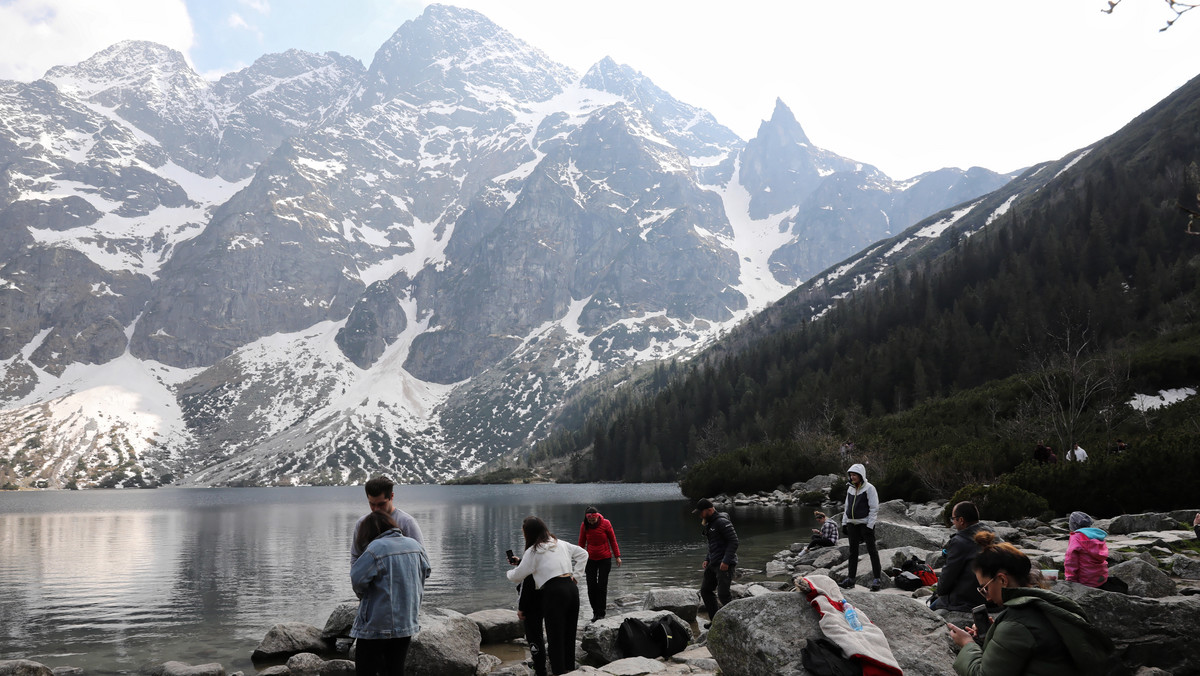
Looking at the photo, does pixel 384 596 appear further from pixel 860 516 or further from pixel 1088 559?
pixel 860 516

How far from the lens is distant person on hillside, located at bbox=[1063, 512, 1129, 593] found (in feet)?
33.6

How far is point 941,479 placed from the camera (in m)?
40.6

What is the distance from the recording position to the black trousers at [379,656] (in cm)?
819

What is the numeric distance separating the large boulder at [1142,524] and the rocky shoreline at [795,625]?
0.10ft

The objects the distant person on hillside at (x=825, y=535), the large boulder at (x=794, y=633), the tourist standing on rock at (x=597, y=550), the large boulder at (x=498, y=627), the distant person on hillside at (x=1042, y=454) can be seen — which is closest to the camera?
the large boulder at (x=794, y=633)

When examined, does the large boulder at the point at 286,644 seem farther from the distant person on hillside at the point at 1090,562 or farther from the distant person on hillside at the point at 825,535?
the distant person on hillside at the point at 825,535

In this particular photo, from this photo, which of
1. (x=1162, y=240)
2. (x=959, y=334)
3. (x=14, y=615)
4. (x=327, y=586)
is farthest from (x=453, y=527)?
(x=1162, y=240)

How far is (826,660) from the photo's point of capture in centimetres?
723

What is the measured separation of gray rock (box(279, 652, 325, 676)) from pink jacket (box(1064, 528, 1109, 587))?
14.6 meters

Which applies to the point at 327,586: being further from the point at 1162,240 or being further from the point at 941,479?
the point at 1162,240

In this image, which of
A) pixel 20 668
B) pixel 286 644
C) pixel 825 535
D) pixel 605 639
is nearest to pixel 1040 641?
pixel 605 639

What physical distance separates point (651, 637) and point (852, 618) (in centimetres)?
649

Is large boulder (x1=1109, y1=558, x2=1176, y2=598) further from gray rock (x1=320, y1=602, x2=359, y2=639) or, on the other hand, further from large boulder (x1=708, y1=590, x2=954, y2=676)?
gray rock (x1=320, y1=602, x2=359, y2=639)

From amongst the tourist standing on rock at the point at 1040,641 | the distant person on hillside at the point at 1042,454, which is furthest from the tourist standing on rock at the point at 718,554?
the distant person on hillside at the point at 1042,454
